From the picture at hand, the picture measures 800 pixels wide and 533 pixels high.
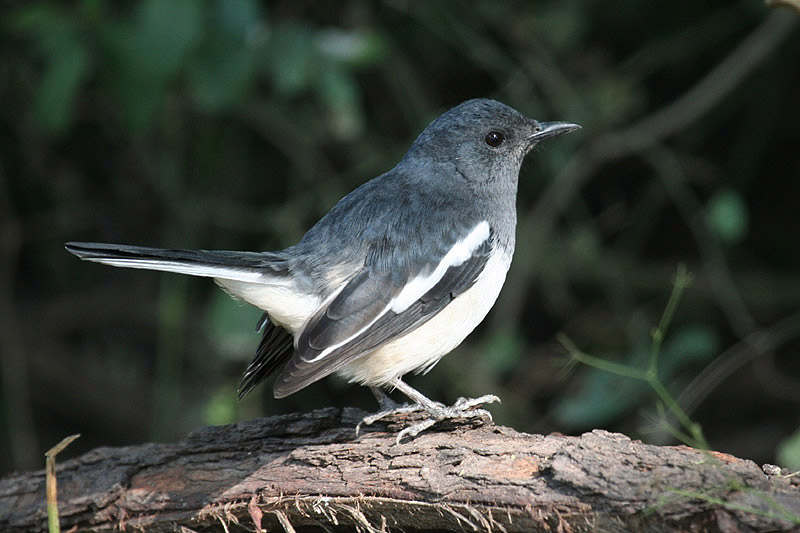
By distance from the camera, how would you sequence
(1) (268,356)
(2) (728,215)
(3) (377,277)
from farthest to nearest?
(2) (728,215), (1) (268,356), (3) (377,277)

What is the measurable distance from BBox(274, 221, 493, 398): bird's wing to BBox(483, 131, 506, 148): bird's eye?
566mm

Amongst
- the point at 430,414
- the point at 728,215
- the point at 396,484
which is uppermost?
the point at 728,215

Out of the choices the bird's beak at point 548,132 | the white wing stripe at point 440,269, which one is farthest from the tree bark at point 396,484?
the bird's beak at point 548,132

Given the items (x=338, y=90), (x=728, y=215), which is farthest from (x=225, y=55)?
(x=728, y=215)

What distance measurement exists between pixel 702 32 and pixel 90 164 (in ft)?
13.3

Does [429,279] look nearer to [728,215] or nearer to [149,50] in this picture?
[149,50]

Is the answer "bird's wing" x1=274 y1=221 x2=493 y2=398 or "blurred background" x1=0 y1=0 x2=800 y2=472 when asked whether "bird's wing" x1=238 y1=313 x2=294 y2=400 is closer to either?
"bird's wing" x1=274 y1=221 x2=493 y2=398

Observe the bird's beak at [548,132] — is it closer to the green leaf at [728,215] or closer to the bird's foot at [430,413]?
the green leaf at [728,215]

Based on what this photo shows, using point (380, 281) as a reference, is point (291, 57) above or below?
above

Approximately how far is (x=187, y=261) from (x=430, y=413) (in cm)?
103

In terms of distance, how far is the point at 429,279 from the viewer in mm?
3537

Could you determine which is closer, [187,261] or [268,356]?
[187,261]

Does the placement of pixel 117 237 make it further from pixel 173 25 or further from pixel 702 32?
pixel 702 32

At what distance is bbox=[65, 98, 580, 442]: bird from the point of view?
10.8 feet
